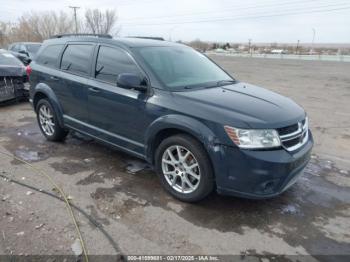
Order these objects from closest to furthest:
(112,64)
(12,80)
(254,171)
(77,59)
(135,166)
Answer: (254,171) → (112,64) → (135,166) → (77,59) → (12,80)

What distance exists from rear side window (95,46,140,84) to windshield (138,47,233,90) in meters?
0.21

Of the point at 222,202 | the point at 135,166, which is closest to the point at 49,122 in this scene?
the point at 135,166

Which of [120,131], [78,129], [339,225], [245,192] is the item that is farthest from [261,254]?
[78,129]

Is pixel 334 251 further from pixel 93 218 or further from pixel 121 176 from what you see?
pixel 121 176

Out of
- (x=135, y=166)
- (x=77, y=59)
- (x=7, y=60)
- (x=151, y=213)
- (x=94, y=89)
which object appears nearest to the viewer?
(x=151, y=213)

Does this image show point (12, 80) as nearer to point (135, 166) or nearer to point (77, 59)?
point (77, 59)

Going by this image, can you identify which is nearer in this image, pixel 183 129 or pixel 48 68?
pixel 183 129

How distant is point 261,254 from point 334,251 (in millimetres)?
705

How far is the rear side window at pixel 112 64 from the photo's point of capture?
4242 mm

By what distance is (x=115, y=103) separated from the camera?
4.34 meters

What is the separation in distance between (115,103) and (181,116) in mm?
1142

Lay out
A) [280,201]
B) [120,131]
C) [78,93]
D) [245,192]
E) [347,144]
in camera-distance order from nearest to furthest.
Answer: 1. [245,192]
2. [280,201]
3. [120,131]
4. [78,93]
5. [347,144]

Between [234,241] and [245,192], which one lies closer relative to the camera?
[234,241]

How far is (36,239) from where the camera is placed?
3.07 m
